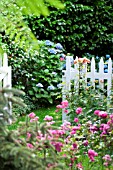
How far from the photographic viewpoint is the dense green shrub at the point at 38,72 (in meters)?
7.34

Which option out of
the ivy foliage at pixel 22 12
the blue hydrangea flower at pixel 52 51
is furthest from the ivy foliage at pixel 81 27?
the ivy foliage at pixel 22 12

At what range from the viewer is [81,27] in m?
8.79

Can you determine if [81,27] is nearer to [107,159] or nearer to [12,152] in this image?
[107,159]

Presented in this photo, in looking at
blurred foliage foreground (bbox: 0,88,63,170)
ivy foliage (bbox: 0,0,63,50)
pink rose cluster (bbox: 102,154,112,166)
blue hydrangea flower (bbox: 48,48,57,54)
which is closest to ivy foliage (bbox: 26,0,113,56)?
blue hydrangea flower (bbox: 48,48,57,54)

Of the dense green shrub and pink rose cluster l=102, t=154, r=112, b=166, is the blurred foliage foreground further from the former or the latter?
the dense green shrub

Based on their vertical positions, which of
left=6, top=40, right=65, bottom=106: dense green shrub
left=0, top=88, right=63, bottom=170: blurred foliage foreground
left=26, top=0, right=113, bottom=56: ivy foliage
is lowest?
left=0, top=88, right=63, bottom=170: blurred foliage foreground

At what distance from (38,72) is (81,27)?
1595 mm

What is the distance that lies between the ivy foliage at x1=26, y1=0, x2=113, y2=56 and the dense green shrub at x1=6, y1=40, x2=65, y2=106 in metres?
0.71

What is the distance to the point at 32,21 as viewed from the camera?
8.30 metres

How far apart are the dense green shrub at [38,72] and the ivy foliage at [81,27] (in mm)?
707

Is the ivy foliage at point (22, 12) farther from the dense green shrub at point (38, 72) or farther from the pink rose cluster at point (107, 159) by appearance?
the dense green shrub at point (38, 72)

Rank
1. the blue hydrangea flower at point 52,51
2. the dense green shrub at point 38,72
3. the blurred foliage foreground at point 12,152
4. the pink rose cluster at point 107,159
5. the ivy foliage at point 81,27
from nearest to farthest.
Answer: the blurred foliage foreground at point 12,152
the pink rose cluster at point 107,159
the dense green shrub at point 38,72
the blue hydrangea flower at point 52,51
the ivy foliage at point 81,27

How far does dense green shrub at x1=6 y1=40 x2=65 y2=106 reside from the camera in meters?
7.34

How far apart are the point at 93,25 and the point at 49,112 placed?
102 inches
